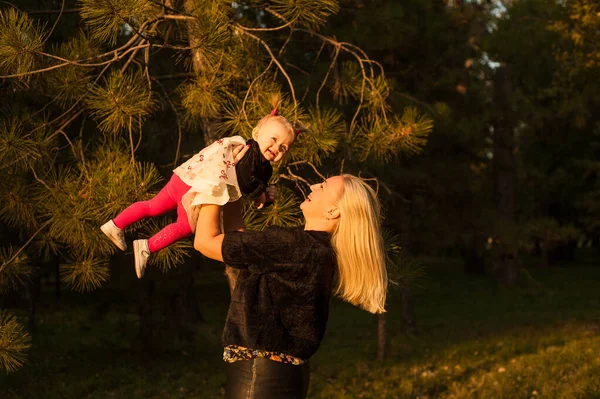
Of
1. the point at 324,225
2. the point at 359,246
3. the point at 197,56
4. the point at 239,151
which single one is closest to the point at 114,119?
the point at 197,56

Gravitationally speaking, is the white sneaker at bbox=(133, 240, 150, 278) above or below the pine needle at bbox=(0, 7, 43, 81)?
below

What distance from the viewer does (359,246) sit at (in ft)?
10.4

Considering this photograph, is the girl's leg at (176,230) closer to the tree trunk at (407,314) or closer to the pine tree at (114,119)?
the pine tree at (114,119)

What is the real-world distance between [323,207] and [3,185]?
7.85 ft

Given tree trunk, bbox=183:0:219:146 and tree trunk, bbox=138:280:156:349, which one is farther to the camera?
tree trunk, bbox=138:280:156:349

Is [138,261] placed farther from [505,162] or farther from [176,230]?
[505,162]

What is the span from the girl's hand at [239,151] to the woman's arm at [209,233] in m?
0.28

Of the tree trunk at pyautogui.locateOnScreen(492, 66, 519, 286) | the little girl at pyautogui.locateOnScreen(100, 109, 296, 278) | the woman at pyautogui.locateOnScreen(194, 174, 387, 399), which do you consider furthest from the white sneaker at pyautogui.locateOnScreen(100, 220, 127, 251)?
the tree trunk at pyautogui.locateOnScreen(492, 66, 519, 286)

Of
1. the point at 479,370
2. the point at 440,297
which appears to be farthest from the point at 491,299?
the point at 479,370

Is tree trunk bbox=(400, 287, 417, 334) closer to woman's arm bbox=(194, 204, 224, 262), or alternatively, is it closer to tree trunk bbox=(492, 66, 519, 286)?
tree trunk bbox=(492, 66, 519, 286)

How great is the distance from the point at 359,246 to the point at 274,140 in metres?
0.63

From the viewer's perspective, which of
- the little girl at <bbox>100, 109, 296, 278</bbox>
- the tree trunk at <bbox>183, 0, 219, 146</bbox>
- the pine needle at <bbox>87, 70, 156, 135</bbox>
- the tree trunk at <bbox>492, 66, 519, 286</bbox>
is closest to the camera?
the little girl at <bbox>100, 109, 296, 278</bbox>

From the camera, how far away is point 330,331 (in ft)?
52.7

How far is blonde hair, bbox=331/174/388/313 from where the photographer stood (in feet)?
10.3
